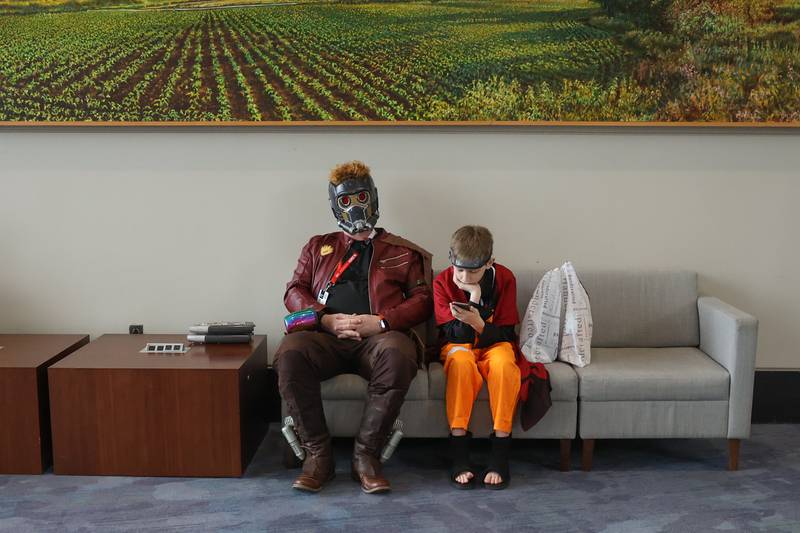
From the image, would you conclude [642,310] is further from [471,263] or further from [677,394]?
[471,263]

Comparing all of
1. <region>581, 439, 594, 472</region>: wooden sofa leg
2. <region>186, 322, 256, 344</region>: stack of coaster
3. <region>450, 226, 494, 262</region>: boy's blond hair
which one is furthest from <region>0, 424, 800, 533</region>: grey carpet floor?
<region>450, 226, 494, 262</region>: boy's blond hair

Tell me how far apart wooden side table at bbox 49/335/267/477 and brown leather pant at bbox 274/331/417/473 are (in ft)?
0.72

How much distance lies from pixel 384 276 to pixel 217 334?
81 cm

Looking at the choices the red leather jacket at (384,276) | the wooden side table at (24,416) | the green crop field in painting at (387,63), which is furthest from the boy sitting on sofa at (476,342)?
the wooden side table at (24,416)

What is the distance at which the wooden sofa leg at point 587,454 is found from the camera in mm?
3047

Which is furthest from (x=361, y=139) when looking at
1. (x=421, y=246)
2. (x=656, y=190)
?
(x=656, y=190)

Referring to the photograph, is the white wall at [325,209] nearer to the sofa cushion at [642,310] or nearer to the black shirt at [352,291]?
the sofa cushion at [642,310]

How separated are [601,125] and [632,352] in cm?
109

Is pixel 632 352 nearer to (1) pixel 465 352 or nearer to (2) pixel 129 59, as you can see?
(1) pixel 465 352

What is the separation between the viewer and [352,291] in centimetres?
320

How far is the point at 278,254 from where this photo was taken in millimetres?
3645

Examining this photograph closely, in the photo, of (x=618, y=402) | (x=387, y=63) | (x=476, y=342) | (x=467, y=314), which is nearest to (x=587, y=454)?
(x=618, y=402)

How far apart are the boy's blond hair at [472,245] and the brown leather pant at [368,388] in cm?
44

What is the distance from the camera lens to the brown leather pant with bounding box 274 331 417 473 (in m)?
2.88
